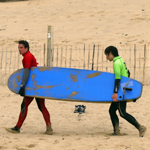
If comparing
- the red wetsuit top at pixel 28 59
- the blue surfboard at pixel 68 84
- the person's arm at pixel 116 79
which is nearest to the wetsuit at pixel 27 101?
the red wetsuit top at pixel 28 59

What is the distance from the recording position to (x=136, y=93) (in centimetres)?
532

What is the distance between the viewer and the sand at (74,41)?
5.02 m

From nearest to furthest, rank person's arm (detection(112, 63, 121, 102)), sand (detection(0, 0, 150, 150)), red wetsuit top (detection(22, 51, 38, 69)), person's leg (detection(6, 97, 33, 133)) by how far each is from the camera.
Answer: sand (detection(0, 0, 150, 150))
person's arm (detection(112, 63, 121, 102))
red wetsuit top (detection(22, 51, 38, 69))
person's leg (detection(6, 97, 33, 133))

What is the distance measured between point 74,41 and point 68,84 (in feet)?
32.8

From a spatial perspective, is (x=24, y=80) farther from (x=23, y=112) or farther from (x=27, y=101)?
(x=23, y=112)

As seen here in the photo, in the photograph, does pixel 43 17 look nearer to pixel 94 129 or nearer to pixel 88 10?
pixel 88 10

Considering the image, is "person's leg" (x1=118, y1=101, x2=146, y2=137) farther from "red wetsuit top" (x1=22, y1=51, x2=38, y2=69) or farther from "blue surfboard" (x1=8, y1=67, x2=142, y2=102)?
"red wetsuit top" (x1=22, y1=51, x2=38, y2=69)

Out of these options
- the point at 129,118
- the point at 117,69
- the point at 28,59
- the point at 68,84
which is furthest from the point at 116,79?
the point at 28,59

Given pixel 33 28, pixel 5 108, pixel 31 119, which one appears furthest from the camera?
pixel 33 28

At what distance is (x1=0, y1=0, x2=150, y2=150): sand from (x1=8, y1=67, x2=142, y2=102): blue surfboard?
657 mm

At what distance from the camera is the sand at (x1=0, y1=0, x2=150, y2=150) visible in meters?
5.02

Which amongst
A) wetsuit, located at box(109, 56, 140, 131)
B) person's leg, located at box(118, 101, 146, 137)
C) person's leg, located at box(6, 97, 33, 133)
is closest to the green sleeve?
wetsuit, located at box(109, 56, 140, 131)

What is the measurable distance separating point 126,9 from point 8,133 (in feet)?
51.4

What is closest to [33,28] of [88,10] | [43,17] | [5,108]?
[43,17]
